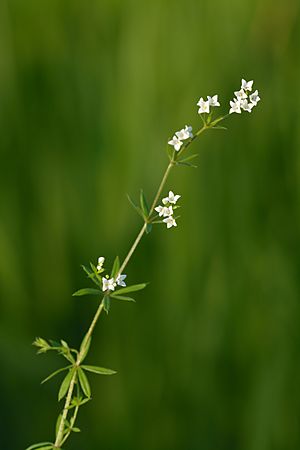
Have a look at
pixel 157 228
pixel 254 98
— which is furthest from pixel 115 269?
pixel 157 228

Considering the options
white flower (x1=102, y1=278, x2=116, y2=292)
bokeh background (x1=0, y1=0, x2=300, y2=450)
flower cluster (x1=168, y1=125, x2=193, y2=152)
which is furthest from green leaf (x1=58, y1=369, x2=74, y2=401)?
bokeh background (x1=0, y1=0, x2=300, y2=450)

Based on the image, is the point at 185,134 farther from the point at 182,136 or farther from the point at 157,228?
the point at 157,228

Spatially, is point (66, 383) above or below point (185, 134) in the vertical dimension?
below

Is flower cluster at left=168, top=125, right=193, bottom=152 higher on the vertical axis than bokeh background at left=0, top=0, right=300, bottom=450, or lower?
lower

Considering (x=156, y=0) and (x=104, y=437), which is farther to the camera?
(x=156, y=0)

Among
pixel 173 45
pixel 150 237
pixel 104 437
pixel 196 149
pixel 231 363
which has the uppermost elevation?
pixel 173 45

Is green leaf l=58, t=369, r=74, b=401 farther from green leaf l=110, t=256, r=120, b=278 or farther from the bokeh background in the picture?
the bokeh background

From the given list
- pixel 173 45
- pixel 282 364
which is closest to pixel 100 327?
pixel 282 364

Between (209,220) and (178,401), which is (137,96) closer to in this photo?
(209,220)
